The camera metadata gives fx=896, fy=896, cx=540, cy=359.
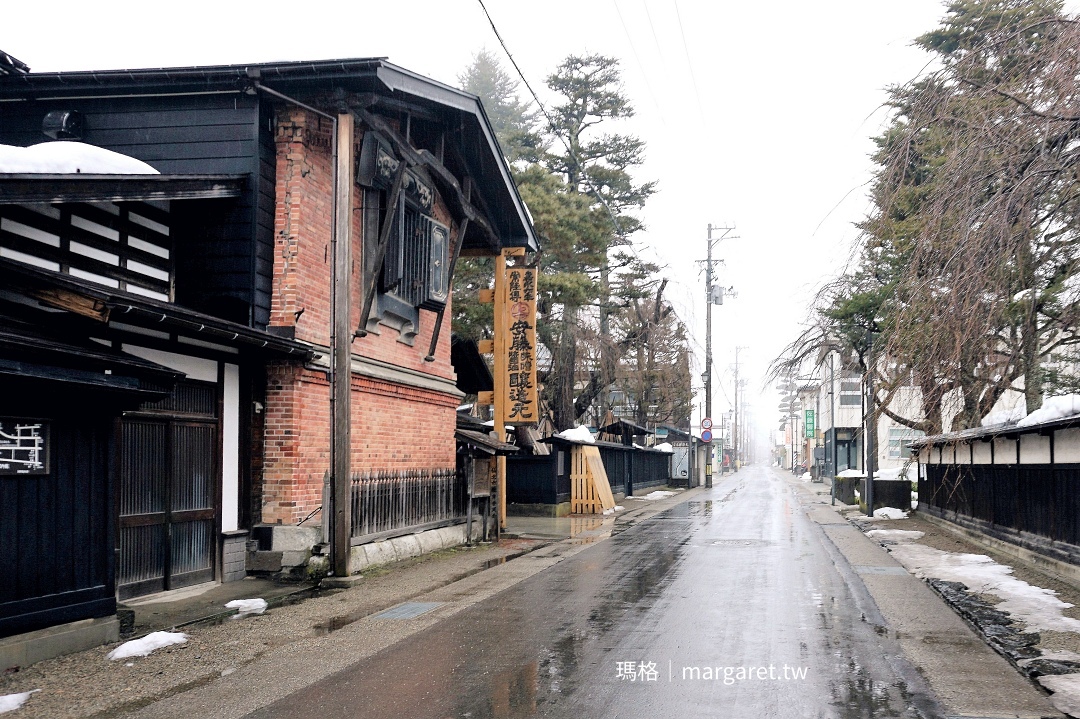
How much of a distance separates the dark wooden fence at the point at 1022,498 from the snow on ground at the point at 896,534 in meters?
1.08

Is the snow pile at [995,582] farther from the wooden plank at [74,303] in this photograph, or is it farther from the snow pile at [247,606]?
the wooden plank at [74,303]

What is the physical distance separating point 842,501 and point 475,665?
32198 mm

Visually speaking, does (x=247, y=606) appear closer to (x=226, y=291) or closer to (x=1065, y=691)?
(x=226, y=291)

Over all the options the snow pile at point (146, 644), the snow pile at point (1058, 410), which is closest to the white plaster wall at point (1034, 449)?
the snow pile at point (1058, 410)

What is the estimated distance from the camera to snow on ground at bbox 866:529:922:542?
20.4 m

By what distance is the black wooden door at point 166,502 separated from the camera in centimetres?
1034

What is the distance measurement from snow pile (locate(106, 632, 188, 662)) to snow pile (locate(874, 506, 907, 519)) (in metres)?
22.5

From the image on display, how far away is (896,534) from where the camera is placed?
21328 mm

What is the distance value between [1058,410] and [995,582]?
2.63 m

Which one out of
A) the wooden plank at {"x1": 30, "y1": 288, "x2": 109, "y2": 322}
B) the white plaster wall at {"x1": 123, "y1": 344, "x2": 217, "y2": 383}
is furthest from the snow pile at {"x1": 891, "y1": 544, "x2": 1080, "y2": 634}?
the white plaster wall at {"x1": 123, "y1": 344, "x2": 217, "y2": 383}

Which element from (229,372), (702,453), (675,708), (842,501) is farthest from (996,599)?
(702,453)

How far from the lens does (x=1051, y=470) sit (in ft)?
Answer: 46.0

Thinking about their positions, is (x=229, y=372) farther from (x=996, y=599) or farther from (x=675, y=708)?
(x=996, y=599)

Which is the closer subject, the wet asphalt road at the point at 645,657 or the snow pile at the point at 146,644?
the wet asphalt road at the point at 645,657
